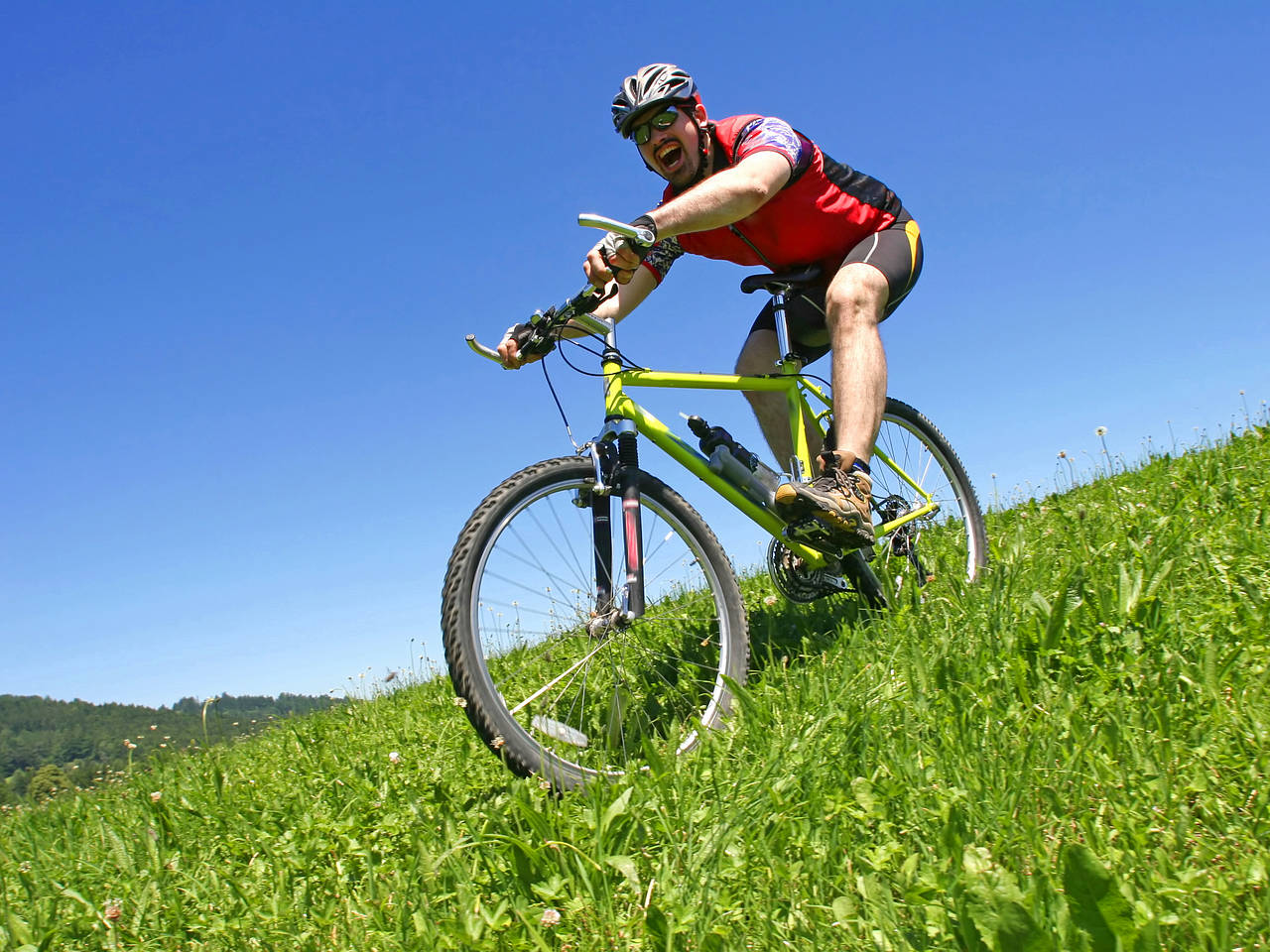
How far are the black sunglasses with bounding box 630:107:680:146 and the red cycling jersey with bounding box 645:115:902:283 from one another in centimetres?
24

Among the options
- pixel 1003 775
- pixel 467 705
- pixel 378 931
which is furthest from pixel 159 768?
pixel 1003 775

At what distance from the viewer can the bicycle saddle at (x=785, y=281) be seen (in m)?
4.14

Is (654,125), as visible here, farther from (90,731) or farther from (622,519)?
(90,731)

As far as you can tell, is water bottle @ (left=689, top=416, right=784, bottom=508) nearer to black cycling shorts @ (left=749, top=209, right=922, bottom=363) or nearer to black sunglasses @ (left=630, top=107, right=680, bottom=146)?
black cycling shorts @ (left=749, top=209, right=922, bottom=363)

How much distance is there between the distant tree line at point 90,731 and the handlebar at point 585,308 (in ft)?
7.05

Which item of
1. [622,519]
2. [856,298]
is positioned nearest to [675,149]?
[856,298]

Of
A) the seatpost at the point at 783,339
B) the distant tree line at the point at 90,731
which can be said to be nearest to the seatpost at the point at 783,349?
the seatpost at the point at 783,339

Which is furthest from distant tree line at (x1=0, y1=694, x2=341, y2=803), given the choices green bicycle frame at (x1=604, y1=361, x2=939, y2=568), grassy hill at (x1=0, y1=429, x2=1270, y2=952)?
green bicycle frame at (x1=604, y1=361, x2=939, y2=568)

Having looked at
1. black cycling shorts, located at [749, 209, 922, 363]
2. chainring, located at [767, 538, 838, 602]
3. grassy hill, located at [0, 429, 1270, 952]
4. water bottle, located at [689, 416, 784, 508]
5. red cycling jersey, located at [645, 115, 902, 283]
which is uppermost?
red cycling jersey, located at [645, 115, 902, 283]

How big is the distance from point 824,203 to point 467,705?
8.99 ft

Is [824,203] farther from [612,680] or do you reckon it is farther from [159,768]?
[159,768]

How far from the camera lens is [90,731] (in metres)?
111

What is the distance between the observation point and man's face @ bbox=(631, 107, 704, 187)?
386cm

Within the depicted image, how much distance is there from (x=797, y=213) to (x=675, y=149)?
0.63 m
